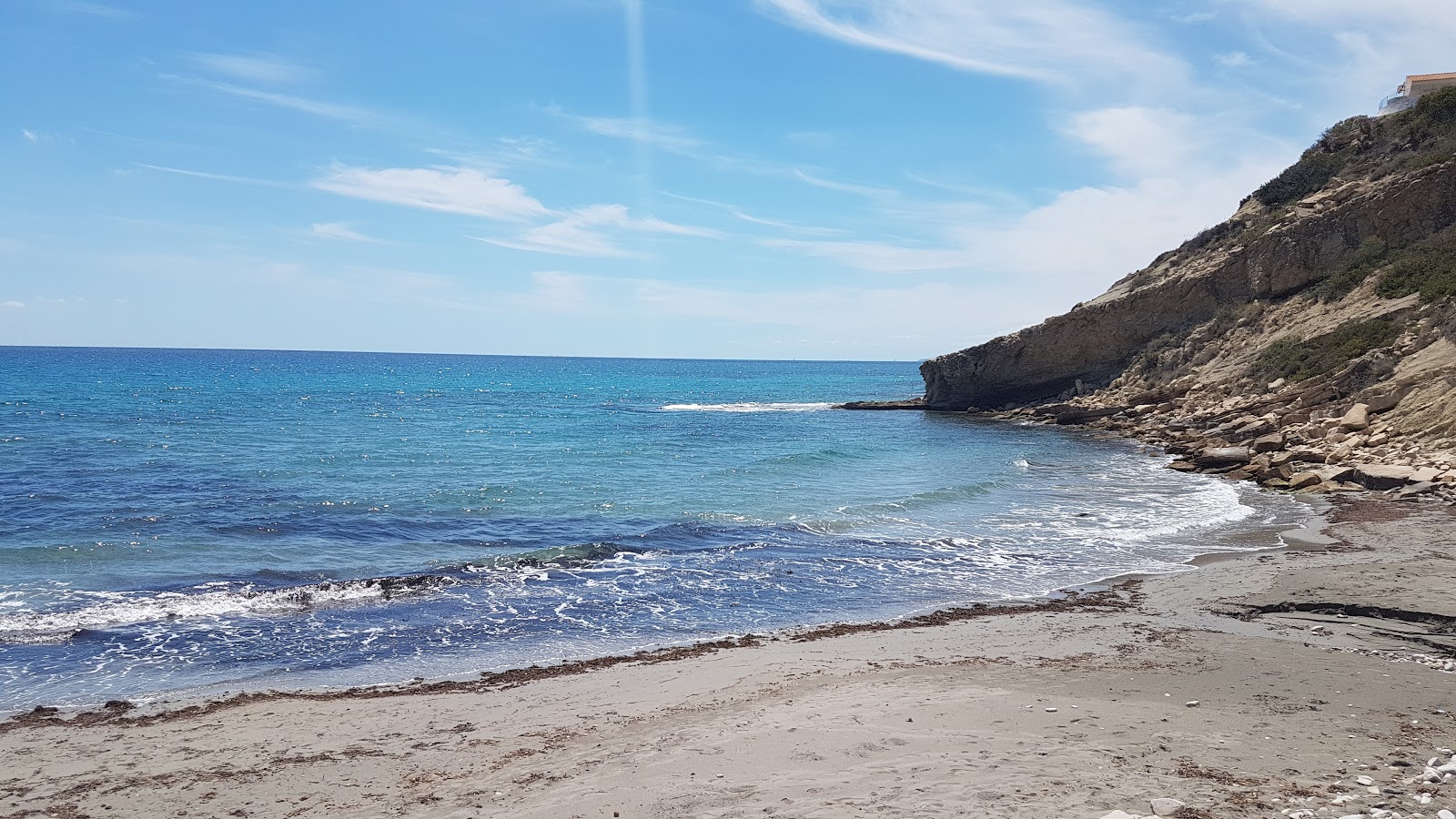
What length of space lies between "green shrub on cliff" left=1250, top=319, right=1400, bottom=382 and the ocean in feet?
21.6

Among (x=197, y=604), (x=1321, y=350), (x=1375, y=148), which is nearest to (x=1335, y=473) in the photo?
(x=1321, y=350)

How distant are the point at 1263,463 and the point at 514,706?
22928mm

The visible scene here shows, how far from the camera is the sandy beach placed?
19.7 ft

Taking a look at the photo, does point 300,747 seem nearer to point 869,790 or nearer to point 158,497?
point 869,790

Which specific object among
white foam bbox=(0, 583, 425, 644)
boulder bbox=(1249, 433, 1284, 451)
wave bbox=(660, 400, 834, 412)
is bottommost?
white foam bbox=(0, 583, 425, 644)

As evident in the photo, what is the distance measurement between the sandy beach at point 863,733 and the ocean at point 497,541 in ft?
4.73

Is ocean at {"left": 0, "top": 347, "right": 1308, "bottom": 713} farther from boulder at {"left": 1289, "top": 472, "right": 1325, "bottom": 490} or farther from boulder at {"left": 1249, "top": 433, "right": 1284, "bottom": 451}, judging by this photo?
boulder at {"left": 1249, "top": 433, "right": 1284, "bottom": 451}

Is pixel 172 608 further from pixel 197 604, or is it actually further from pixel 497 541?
pixel 497 541

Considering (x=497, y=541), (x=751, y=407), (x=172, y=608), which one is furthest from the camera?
(x=751, y=407)

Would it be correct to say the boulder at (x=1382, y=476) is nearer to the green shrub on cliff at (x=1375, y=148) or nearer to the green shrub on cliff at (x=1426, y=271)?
the green shrub on cliff at (x=1426, y=271)

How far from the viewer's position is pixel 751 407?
6488 cm

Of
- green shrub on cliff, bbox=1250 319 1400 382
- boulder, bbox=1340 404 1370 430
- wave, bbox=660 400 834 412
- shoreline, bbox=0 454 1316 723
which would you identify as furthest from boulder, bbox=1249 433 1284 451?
wave, bbox=660 400 834 412

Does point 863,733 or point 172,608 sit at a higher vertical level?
point 863,733

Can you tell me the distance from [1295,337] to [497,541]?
33.2 m
